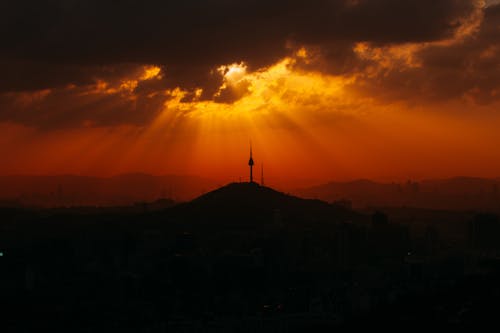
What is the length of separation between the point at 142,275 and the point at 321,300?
147 feet

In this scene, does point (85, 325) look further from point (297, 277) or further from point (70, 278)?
point (297, 277)

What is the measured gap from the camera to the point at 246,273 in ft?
567

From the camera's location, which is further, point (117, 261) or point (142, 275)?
point (117, 261)

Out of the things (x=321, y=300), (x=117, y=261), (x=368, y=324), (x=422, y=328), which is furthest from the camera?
(x=117, y=261)

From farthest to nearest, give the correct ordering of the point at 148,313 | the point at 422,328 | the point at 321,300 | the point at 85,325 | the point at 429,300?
1. the point at 321,300
2. the point at 148,313
3. the point at 85,325
4. the point at 429,300
5. the point at 422,328

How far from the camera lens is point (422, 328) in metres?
51.2

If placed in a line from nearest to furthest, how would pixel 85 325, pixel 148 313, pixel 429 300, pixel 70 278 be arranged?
1. pixel 429 300
2. pixel 85 325
3. pixel 148 313
4. pixel 70 278

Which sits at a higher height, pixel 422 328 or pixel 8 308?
pixel 422 328

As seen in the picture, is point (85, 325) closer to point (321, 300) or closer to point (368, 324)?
point (321, 300)

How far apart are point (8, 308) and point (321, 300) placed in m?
51.9

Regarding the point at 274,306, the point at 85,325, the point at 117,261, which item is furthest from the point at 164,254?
the point at 85,325

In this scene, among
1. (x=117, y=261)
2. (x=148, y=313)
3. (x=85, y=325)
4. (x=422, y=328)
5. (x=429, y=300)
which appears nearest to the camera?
(x=422, y=328)

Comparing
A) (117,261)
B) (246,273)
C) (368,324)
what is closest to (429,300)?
(368,324)

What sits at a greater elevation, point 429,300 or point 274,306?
point 429,300
